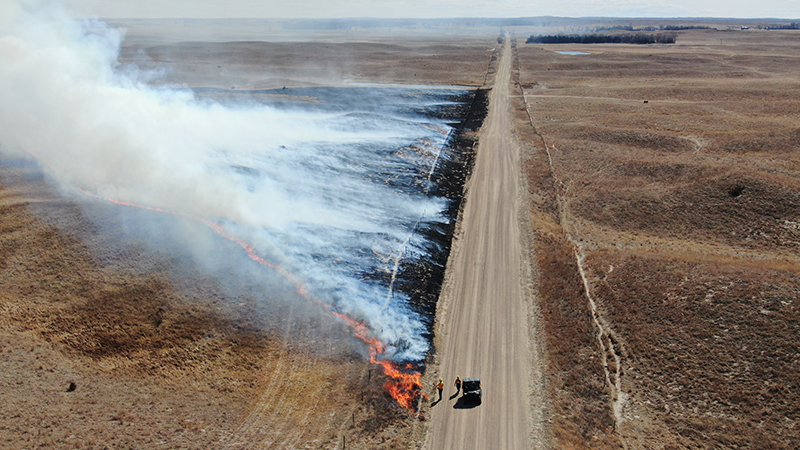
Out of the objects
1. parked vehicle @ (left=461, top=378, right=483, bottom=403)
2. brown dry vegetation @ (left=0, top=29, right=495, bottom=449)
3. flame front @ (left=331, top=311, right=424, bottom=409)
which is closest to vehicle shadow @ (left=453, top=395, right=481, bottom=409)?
parked vehicle @ (left=461, top=378, right=483, bottom=403)

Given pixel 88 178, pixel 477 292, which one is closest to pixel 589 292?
pixel 477 292

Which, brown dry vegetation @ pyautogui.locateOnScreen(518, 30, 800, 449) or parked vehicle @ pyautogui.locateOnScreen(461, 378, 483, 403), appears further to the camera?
parked vehicle @ pyautogui.locateOnScreen(461, 378, 483, 403)

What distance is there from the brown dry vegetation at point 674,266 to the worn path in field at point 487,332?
76.6 inches

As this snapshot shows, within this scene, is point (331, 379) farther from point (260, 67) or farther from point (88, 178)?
point (260, 67)

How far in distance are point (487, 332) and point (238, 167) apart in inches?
1228

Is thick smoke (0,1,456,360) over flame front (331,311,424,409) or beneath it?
over

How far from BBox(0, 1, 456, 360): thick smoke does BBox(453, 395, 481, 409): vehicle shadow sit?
386 cm

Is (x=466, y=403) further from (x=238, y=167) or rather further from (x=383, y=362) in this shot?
(x=238, y=167)

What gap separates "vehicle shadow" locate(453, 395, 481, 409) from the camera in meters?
22.2

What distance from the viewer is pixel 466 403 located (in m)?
22.3

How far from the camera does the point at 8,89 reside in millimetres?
45344

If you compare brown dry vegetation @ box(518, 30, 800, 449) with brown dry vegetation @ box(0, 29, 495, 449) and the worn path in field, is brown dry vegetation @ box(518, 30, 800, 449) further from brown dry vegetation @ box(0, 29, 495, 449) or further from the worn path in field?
brown dry vegetation @ box(0, 29, 495, 449)

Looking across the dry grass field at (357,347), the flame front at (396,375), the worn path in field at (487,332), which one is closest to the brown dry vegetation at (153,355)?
the dry grass field at (357,347)

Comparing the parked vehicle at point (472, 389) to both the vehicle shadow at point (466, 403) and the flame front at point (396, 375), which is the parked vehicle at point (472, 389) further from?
the flame front at point (396, 375)
